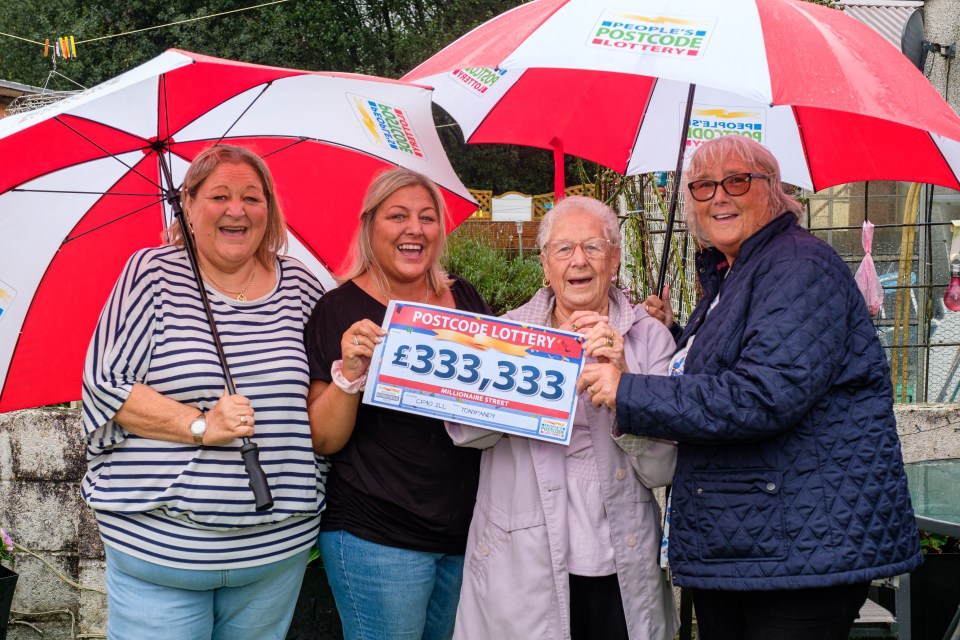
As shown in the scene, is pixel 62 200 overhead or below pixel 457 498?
overhead

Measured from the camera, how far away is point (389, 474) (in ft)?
9.27

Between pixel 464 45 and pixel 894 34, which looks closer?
pixel 464 45

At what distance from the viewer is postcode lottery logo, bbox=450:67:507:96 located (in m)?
3.61

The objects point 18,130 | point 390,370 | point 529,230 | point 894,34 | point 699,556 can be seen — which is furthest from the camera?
point 529,230

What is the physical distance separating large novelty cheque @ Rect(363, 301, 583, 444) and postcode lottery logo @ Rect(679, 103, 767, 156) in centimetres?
130

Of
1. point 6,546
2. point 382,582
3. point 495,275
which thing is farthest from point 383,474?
point 495,275

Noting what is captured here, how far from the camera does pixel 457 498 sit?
9.42 ft

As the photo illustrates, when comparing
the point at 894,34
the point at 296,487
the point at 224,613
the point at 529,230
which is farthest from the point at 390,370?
the point at 529,230

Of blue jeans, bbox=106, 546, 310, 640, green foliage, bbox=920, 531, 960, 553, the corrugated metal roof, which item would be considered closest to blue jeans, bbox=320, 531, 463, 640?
blue jeans, bbox=106, 546, 310, 640

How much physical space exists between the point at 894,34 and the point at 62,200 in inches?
241

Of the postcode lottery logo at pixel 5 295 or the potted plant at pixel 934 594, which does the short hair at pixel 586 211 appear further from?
the potted plant at pixel 934 594

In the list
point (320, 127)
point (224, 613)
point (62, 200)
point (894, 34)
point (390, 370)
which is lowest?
point (224, 613)

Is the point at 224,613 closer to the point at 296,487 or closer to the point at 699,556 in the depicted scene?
the point at 296,487

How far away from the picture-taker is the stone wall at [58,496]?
461 cm
